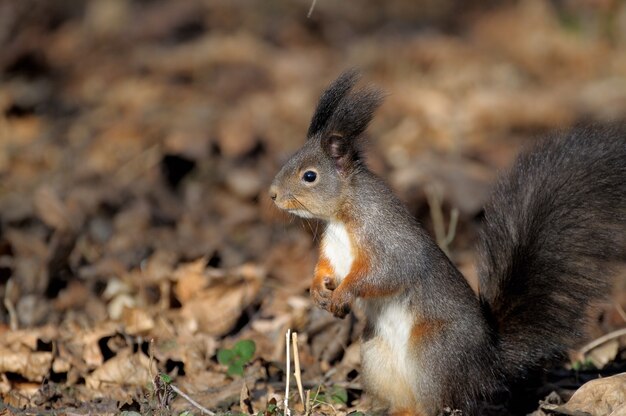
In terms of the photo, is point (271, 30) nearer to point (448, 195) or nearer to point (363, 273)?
point (448, 195)

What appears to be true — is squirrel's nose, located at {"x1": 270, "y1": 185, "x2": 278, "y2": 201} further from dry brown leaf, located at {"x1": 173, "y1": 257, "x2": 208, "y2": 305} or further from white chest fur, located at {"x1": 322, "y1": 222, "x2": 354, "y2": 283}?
dry brown leaf, located at {"x1": 173, "y1": 257, "x2": 208, "y2": 305}

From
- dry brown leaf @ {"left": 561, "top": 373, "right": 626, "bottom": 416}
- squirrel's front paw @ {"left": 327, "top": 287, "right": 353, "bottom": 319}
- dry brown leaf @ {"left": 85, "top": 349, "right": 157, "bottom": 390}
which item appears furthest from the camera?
dry brown leaf @ {"left": 85, "top": 349, "right": 157, "bottom": 390}

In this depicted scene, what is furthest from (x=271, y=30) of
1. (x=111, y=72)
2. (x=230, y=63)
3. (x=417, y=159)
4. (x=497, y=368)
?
(x=497, y=368)

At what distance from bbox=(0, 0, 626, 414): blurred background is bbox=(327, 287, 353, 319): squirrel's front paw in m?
0.39

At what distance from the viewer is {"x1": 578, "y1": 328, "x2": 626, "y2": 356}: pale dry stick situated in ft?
11.9

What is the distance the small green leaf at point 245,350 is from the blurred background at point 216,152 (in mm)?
107

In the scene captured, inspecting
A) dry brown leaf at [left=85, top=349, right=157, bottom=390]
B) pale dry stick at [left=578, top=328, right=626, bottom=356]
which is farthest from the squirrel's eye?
pale dry stick at [left=578, top=328, right=626, bottom=356]

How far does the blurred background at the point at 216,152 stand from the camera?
3619 mm

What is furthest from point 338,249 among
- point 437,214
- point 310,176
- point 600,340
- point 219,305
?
point 437,214

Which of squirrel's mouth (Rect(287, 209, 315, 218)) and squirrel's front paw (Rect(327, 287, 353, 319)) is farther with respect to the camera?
squirrel's mouth (Rect(287, 209, 315, 218))

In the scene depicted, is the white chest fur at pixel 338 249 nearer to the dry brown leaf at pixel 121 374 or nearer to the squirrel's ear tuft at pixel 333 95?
the squirrel's ear tuft at pixel 333 95

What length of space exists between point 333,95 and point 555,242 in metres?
0.90

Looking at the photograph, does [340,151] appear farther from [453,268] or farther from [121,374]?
[121,374]

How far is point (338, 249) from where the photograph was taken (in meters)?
3.22
